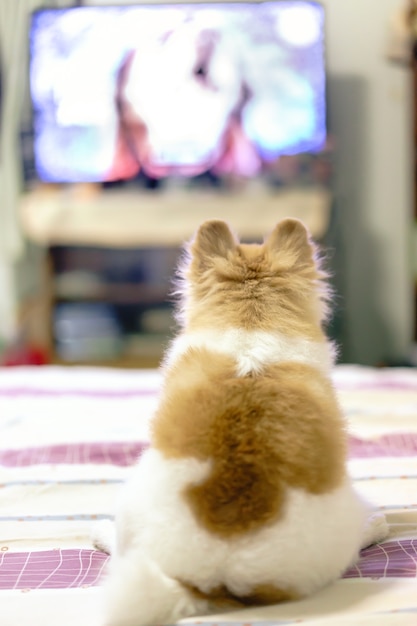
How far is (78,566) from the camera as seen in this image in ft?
3.24

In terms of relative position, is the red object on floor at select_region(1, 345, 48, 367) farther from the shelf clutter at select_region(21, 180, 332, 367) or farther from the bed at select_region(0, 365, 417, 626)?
the bed at select_region(0, 365, 417, 626)

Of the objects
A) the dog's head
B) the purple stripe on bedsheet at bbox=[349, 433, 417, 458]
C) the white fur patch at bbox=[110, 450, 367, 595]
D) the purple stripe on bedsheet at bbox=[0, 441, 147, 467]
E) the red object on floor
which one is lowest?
the red object on floor

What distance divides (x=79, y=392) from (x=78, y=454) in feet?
1.52

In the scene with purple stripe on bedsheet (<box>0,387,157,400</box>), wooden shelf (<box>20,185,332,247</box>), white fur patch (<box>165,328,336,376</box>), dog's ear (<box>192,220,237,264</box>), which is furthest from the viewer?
wooden shelf (<box>20,185,332,247</box>)

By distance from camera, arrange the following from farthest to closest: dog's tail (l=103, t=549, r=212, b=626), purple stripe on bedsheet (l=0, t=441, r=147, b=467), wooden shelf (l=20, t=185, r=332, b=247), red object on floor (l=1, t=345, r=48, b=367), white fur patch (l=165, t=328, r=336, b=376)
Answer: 1. red object on floor (l=1, t=345, r=48, b=367)
2. wooden shelf (l=20, t=185, r=332, b=247)
3. purple stripe on bedsheet (l=0, t=441, r=147, b=467)
4. white fur patch (l=165, t=328, r=336, b=376)
5. dog's tail (l=103, t=549, r=212, b=626)

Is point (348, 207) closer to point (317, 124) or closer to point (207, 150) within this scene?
point (317, 124)

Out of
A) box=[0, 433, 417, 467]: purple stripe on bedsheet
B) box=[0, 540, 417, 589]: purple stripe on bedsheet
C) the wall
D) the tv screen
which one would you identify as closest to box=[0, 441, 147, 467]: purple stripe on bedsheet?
box=[0, 433, 417, 467]: purple stripe on bedsheet

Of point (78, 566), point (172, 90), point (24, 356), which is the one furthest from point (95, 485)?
point (172, 90)

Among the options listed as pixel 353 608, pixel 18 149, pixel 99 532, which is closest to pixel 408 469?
pixel 353 608

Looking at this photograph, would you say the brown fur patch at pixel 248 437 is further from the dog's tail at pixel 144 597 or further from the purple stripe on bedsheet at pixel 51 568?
the purple stripe on bedsheet at pixel 51 568

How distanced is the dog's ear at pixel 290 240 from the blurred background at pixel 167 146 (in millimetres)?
2083

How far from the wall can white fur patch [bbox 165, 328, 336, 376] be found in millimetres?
2426

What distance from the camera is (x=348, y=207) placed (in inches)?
139

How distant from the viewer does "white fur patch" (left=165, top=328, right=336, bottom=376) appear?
92 cm
